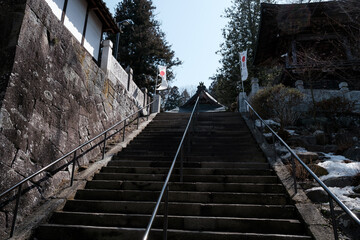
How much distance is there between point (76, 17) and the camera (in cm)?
792

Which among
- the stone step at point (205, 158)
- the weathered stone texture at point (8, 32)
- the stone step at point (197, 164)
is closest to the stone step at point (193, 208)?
the stone step at point (197, 164)

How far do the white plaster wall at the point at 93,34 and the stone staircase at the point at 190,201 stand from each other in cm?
449

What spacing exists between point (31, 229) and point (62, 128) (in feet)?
7.54

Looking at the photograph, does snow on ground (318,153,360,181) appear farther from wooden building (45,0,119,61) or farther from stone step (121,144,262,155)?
wooden building (45,0,119,61)

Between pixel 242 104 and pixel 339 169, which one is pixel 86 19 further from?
pixel 339 169

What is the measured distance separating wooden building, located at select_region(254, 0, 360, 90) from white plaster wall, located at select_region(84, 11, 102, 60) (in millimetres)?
9011

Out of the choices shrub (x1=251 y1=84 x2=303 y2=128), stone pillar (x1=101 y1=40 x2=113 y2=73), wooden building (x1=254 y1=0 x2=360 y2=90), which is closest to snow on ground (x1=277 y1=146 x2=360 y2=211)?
shrub (x1=251 y1=84 x2=303 y2=128)

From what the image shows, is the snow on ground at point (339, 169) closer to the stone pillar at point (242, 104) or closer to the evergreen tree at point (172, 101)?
the stone pillar at point (242, 104)

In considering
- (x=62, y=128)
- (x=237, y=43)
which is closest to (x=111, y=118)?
(x=62, y=128)

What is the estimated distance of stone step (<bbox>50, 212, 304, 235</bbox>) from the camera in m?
3.54

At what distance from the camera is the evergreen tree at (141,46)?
20.2 meters

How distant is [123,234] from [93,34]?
7884mm

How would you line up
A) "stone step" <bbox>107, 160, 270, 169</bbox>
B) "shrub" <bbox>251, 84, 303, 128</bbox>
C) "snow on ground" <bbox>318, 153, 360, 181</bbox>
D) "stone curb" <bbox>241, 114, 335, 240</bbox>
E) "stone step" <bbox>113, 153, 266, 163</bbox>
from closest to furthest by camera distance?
"stone curb" <bbox>241, 114, 335, 240</bbox> < "snow on ground" <bbox>318, 153, 360, 181</bbox> < "stone step" <bbox>107, 160, 270, 169</bbox> < "stone step" <bbox>113, 153, 266, 163</bbox> < "shrub" <bbox>251, 84, 303, 128</bbox>

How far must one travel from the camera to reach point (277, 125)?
885 cm
